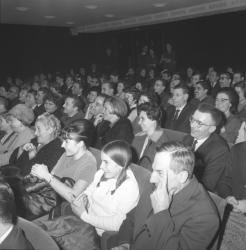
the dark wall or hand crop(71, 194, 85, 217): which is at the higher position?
the dark wall

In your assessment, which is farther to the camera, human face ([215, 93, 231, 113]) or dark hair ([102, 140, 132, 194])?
human face ([215, 93, 231, 113])

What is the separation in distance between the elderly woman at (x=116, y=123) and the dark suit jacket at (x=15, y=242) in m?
2.48

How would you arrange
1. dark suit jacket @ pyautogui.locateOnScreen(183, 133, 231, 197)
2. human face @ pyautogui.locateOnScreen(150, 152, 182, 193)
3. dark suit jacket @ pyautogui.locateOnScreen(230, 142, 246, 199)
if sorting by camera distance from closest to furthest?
1. human face @ pyautogui.locateOnScreen(150, 152, 182, 193)
2. dark suit jacket @ pyautogui.locateOnScreen(230, 142, 246, 199)
3. dark suit jacket @ pyautogui.locateOnScreen(183, 133, 231, 197)

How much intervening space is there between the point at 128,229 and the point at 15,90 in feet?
21.7

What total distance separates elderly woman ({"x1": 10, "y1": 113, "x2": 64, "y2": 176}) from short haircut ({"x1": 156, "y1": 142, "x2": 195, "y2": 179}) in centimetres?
156

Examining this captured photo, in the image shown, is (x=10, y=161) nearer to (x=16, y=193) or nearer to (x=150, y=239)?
(x=16, y=193)

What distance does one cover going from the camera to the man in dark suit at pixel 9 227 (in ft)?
4.28

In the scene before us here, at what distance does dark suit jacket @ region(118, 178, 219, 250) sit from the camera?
5.22 ft

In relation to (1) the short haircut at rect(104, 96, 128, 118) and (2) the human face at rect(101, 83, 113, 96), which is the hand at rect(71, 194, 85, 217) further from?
(2) the human face at rect(101, 83, 113, 96)

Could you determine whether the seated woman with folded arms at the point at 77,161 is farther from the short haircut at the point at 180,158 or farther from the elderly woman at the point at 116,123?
the elderly woman at the point at 116,123

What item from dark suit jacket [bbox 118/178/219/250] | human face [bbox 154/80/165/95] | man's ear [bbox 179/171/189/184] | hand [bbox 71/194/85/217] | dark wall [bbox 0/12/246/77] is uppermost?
dark wall [bbox 0/12/246/77]

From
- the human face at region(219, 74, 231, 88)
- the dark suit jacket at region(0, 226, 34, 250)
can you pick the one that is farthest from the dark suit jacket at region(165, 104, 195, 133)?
the dark suit jacket at region(0, 226, 34, 250)

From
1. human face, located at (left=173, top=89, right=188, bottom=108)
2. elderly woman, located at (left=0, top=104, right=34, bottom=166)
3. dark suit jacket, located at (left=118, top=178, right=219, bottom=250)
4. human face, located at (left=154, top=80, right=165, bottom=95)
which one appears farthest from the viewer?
human face, located at (left=154, top=80, right=165, bottom=95)

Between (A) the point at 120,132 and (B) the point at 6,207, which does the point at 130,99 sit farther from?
(B) the point at 6,207
